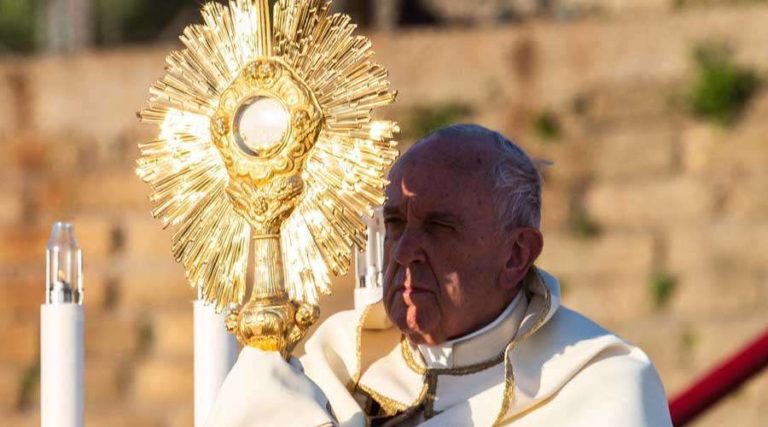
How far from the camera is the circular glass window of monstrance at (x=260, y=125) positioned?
436 centimetres

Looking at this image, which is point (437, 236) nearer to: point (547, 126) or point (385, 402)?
point (385, 402)

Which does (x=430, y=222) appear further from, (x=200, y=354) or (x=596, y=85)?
(x=596, y=85)

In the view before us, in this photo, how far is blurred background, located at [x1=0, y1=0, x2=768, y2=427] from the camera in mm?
10883

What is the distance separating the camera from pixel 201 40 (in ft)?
14.7

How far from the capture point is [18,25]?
46.3 ft

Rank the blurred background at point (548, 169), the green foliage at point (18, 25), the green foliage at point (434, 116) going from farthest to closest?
1. the green foliage at point (18, 25)
2. the green foliage at point (434, 116)
3. the blurred background at point (548, 169)

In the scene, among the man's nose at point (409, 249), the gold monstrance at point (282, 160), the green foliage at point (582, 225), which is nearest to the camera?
the gold monstrance at point (282, 160)

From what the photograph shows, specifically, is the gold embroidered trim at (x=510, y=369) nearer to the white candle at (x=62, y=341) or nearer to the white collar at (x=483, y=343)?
the white collar at (x=483, y=343)

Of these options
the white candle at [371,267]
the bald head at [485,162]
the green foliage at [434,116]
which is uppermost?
the green foliage at [434,116]

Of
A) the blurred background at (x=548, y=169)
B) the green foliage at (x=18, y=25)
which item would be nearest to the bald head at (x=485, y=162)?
the blurred background at (x=548, y=169)

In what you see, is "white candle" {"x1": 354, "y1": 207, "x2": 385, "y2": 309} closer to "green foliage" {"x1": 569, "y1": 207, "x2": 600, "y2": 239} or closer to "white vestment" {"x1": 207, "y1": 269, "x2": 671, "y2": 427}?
"white vestment" {"x1": 207, "y1": 269, "x2": 671, "y2": 427}

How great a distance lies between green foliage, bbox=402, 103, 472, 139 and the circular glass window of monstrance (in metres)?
7.71

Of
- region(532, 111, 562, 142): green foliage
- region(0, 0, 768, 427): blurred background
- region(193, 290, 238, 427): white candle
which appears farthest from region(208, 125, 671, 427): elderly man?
region(532, 111, 562, 142): green foliage

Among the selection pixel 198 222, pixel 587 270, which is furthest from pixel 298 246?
pixel 587 270
